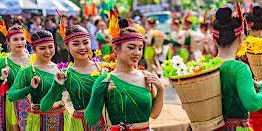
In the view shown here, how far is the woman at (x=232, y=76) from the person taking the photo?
15.0ft

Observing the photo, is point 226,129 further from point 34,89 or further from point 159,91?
point 34,89

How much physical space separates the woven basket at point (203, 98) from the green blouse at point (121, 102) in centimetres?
32

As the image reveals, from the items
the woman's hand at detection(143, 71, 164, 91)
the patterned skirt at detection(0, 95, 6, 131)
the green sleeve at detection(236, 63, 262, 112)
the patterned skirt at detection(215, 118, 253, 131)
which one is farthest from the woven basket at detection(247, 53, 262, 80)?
the patterned skirt at detection(0, 95, 6, 131)

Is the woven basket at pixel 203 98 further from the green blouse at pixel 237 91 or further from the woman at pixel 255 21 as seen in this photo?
the woman at pixel 255 21

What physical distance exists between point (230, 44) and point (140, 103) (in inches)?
33.7

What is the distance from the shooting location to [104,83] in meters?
4.80

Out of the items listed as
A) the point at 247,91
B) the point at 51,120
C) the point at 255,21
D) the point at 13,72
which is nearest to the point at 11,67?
the point at 13,72

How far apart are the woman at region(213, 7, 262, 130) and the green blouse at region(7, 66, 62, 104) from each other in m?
2.20

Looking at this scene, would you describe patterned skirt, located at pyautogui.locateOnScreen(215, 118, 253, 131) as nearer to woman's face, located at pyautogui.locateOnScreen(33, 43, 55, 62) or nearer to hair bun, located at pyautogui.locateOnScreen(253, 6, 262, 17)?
hair bun, located at pyautogui.locateOnScreen(253, 6, 262, 17)

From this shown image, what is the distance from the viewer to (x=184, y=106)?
185 inches

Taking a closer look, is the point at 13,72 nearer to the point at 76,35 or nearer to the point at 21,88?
the point at 21,88

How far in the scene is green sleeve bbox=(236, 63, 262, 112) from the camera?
452 centimetres

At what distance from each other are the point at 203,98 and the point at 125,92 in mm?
616

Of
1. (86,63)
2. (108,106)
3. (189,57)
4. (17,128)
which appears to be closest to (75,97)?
(86,63)
